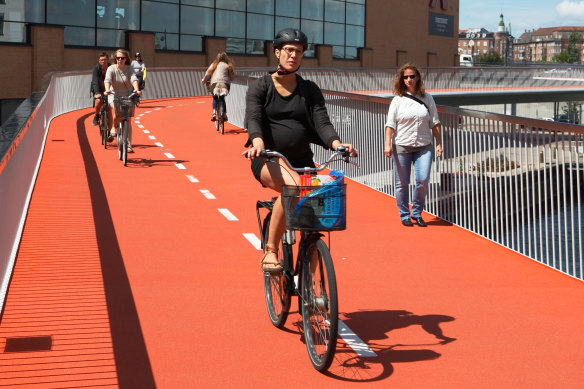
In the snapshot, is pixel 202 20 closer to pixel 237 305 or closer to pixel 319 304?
pixel 237 305

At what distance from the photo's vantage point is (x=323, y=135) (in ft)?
18.9

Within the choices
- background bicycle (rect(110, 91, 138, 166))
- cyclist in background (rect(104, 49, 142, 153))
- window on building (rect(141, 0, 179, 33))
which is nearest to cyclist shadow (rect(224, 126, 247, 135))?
cyclist in background (rect(104, 49, 142, 153))

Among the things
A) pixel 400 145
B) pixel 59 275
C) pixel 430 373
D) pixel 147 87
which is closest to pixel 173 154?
pixel 400 145

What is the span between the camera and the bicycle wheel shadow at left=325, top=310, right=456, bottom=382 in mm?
5227

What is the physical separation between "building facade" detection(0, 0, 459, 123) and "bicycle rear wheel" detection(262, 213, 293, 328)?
3379 centimetres

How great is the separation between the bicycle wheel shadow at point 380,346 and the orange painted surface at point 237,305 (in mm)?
15

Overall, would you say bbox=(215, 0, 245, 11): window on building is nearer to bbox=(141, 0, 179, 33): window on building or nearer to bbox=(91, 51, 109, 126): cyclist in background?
bbox=(141, 0, 179, 33): window on building

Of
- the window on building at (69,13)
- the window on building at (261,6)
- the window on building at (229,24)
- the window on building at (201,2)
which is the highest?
the window on building at (261,6)

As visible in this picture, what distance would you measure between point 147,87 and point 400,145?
95.0 ft

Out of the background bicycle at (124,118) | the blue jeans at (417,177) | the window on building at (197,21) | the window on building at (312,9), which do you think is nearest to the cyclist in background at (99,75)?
the background bicycle at (124,118)

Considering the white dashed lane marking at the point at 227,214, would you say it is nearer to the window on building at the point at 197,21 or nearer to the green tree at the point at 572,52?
the window on building at the point at 197,21

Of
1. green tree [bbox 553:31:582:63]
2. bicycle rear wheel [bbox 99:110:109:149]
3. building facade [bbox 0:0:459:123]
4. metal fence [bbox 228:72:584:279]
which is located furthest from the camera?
green tree [bbox 553:31:582:63]

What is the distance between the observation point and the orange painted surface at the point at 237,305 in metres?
5.23

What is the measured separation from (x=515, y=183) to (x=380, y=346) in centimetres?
424
